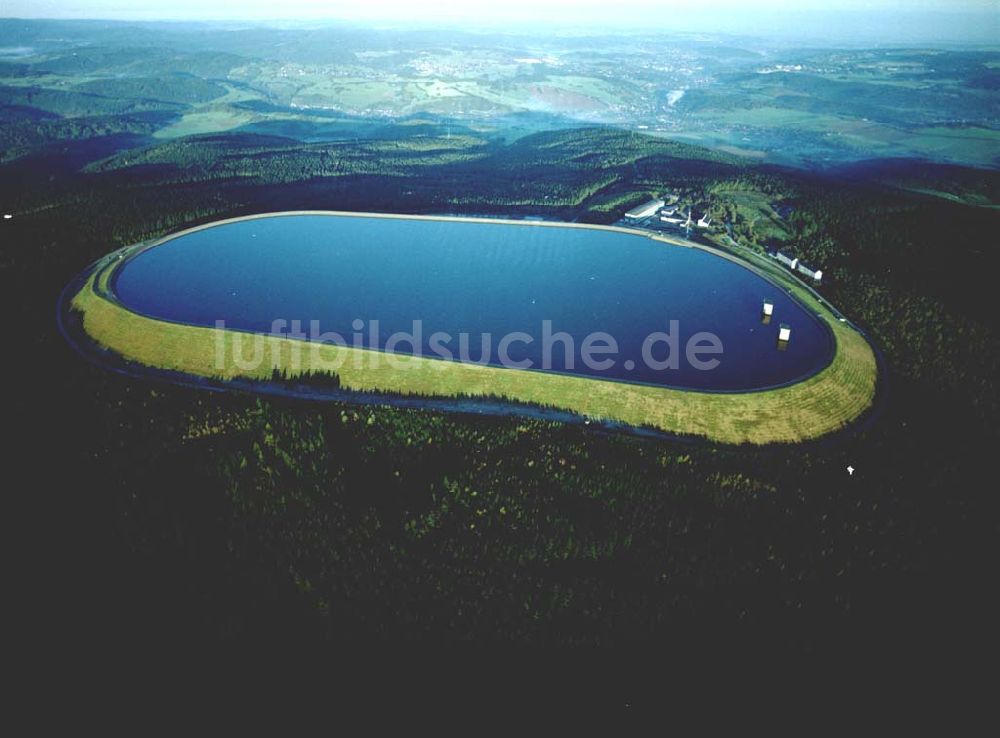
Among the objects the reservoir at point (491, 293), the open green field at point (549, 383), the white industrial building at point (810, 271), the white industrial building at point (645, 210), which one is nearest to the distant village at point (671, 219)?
the white industrial building at point (645, 210)

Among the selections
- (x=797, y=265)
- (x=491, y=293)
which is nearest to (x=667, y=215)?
(x=797, y=265)

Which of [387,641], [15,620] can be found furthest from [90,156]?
[387,641]

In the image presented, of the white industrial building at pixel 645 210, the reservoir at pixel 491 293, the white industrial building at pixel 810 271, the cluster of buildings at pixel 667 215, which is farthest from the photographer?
the white industrial building at pixel 645 210

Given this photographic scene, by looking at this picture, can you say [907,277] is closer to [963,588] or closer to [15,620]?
[963,588]

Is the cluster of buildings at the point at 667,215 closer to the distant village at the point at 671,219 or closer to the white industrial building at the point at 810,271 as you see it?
the distant village at the point at 671,219

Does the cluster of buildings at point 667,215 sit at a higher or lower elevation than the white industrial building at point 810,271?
higher

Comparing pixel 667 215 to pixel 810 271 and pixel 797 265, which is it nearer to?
pixel 797 265
